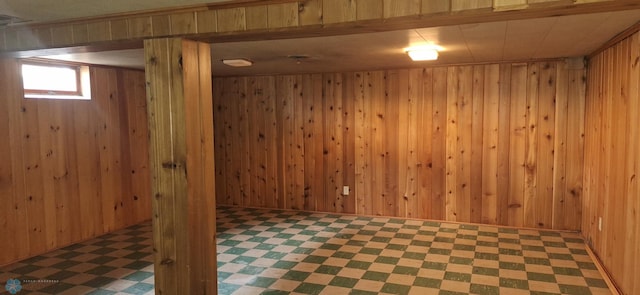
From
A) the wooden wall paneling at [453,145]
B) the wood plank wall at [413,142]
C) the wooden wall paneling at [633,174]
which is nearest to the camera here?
the wooden wall paneling at [633,174]

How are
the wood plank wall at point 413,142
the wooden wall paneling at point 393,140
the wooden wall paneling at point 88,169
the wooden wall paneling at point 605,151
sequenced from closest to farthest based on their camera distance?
1. the wooden wall paneling at point 605,151
2. the wooden wall paneling at point 88,169
3. the wood plank wall at point 413,142
4. the wooden wall paneling at point 393,140

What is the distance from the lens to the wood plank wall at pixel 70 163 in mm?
3916

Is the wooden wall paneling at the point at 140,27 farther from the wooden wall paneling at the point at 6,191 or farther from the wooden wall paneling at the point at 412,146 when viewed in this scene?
the wooden wall paneling at the point at 412,146

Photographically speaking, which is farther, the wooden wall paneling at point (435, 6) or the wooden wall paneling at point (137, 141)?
the wooden wall paneling at point (137, 141)

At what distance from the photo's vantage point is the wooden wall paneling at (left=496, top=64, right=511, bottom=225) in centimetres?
494

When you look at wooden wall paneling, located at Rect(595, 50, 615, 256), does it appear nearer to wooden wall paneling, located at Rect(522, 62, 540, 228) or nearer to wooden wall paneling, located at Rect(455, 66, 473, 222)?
wooden wall paneling, located at Rect(522, 62, 540, 228)

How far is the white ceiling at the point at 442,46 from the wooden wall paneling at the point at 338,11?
37.8 inches

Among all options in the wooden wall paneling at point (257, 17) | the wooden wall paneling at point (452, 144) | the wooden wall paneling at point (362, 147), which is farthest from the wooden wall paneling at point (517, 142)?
the wooden wall paneling at point (257, 17)

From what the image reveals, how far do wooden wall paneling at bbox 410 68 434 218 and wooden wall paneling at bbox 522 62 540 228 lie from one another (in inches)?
41.5

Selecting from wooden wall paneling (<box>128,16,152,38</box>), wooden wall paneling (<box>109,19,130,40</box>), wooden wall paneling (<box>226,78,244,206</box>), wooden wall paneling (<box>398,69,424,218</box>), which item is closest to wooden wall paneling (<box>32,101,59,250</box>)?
wooden wall paneling (<box>109,19,130,40</box>)

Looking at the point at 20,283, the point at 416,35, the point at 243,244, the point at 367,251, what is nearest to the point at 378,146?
the point at 367,251

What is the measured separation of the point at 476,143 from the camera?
512cm

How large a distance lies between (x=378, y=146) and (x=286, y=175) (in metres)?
1.40

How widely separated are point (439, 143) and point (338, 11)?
3.54 m
